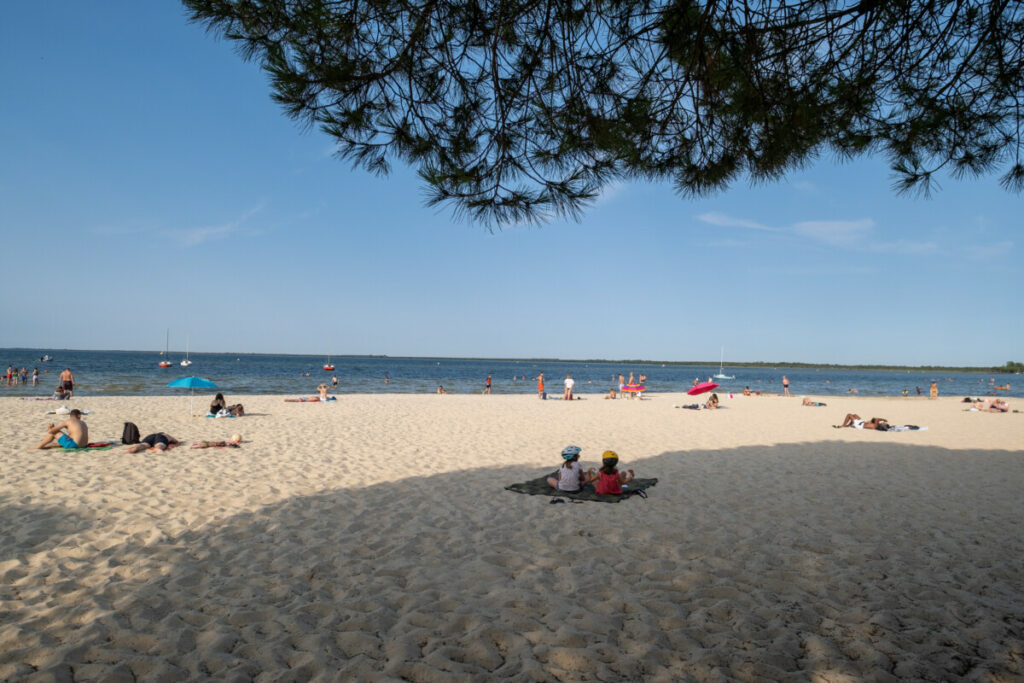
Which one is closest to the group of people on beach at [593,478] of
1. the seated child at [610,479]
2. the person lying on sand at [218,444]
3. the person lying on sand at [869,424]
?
the seated child at [610,479]

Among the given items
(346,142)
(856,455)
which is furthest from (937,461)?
(346,142)

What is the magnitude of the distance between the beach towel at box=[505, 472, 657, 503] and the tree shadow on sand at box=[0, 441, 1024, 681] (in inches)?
9.1

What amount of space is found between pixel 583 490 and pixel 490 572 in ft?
9.33

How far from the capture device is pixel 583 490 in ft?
22.9

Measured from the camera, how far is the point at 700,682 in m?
2.85

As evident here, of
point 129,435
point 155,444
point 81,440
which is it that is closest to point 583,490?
point 155,444

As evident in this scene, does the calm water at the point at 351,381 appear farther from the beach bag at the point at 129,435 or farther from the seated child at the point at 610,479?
the seated child at the point at 610,479

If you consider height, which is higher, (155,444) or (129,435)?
(129,435)

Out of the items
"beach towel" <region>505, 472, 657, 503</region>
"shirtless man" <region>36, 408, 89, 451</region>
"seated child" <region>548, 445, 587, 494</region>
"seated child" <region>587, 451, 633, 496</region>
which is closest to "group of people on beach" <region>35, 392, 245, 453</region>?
"shirtless man" <region>36, 408, 89, 451</region>

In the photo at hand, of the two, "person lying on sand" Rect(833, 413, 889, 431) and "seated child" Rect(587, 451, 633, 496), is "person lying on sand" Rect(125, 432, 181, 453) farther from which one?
"person lying on sand" Rect(833, 413, 889, 431)

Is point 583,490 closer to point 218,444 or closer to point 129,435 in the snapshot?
point 218,444

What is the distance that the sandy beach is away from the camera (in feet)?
10.0

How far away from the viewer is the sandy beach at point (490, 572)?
3051 millimetres

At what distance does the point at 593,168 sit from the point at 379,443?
26.5 ft
